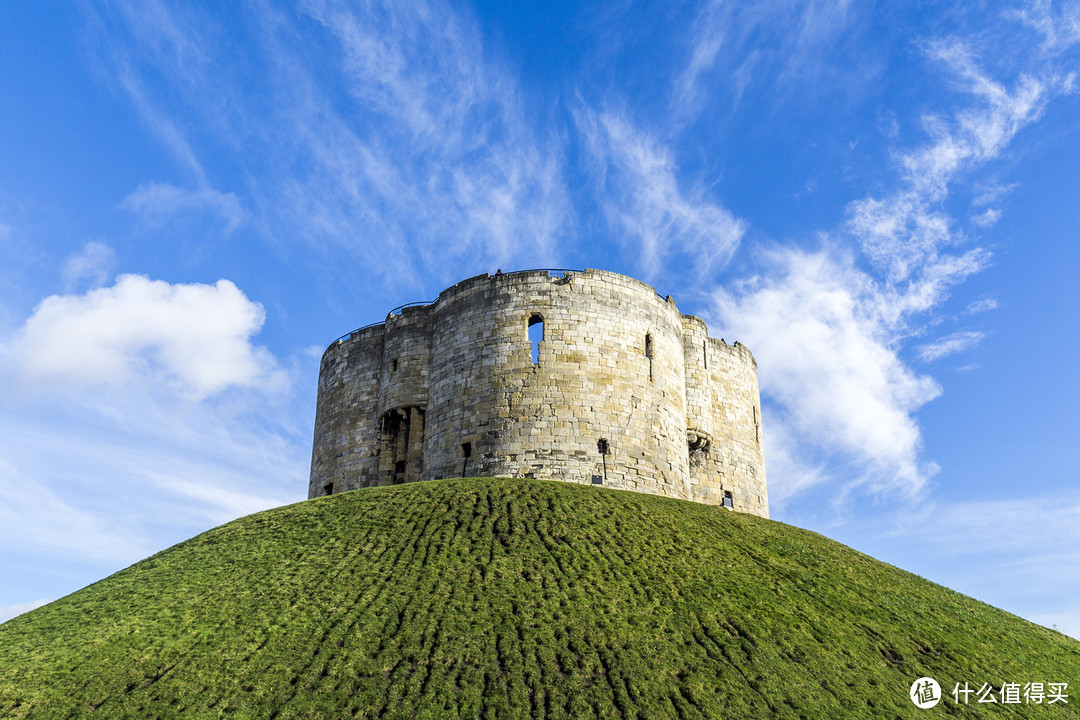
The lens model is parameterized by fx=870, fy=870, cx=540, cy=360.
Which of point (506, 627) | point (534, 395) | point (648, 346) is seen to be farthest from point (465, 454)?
point (506, 627)

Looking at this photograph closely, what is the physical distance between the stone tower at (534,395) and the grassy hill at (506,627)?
12.2 feet

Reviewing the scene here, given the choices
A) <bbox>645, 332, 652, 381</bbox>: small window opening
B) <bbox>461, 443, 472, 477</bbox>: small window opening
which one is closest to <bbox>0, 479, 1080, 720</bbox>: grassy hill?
<bbox>461, 443, 472, 477</bbox>: small window opening

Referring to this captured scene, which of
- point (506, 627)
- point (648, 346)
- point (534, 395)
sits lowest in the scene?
point (506, 627)

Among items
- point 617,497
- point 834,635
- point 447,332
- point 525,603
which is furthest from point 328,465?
point 834,635

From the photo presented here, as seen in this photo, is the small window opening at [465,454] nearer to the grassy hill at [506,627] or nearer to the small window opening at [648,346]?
the grassy hill at [506,627]

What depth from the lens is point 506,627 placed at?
72.2 ft

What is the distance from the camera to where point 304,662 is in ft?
67.5

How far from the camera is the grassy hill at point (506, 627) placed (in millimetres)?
19484

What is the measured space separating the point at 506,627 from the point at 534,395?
→ 1417 centimetres

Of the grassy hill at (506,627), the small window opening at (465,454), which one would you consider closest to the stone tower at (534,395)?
the small window opening at (465,454)

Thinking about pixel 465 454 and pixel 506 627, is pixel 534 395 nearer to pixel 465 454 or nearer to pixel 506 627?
pixel 465 454

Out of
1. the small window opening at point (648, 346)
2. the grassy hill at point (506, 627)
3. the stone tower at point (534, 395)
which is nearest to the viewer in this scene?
the grassy hill at point (506, 627)

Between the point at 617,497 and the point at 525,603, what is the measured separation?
377 inches

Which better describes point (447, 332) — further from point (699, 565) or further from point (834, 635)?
point (834, 635)
